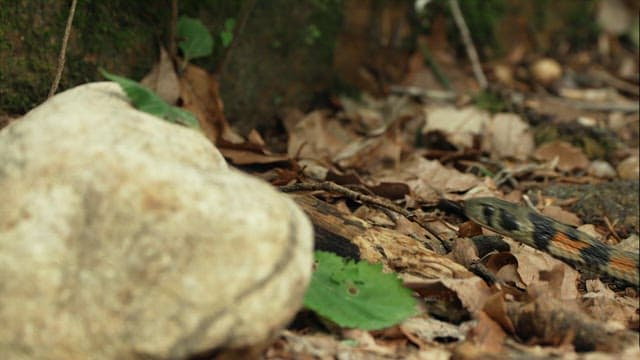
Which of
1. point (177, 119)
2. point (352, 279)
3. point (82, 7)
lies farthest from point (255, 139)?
point (352, 279)

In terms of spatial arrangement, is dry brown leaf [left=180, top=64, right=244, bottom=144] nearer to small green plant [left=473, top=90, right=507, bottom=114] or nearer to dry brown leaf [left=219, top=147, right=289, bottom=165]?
dry brown leaf [left=219, top=147, right=289, bottom=165]

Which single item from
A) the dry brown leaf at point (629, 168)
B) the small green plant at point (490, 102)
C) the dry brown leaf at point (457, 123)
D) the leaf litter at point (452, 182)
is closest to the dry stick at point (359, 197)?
the leaf litter at point (452, 182)

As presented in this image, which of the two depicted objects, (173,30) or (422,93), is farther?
(422,93)

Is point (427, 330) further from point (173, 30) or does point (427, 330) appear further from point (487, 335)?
point (173, 30)

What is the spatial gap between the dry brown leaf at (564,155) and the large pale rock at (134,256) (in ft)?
11.8

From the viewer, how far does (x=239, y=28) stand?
477 centimetres

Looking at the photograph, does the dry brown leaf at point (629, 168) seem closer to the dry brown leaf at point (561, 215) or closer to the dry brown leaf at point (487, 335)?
the dry brown leaf at point (561, 215)

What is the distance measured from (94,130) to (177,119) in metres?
0.83

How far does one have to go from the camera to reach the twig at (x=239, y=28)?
185 inches

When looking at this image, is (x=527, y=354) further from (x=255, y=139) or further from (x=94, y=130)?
(x=255, y=139)

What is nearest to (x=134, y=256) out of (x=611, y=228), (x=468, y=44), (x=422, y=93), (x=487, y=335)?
(x=487, y=335)

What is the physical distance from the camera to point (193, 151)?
2316 mm

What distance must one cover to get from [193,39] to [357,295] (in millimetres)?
2464

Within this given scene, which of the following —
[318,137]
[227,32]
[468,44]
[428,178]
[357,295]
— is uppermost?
[227,32]
